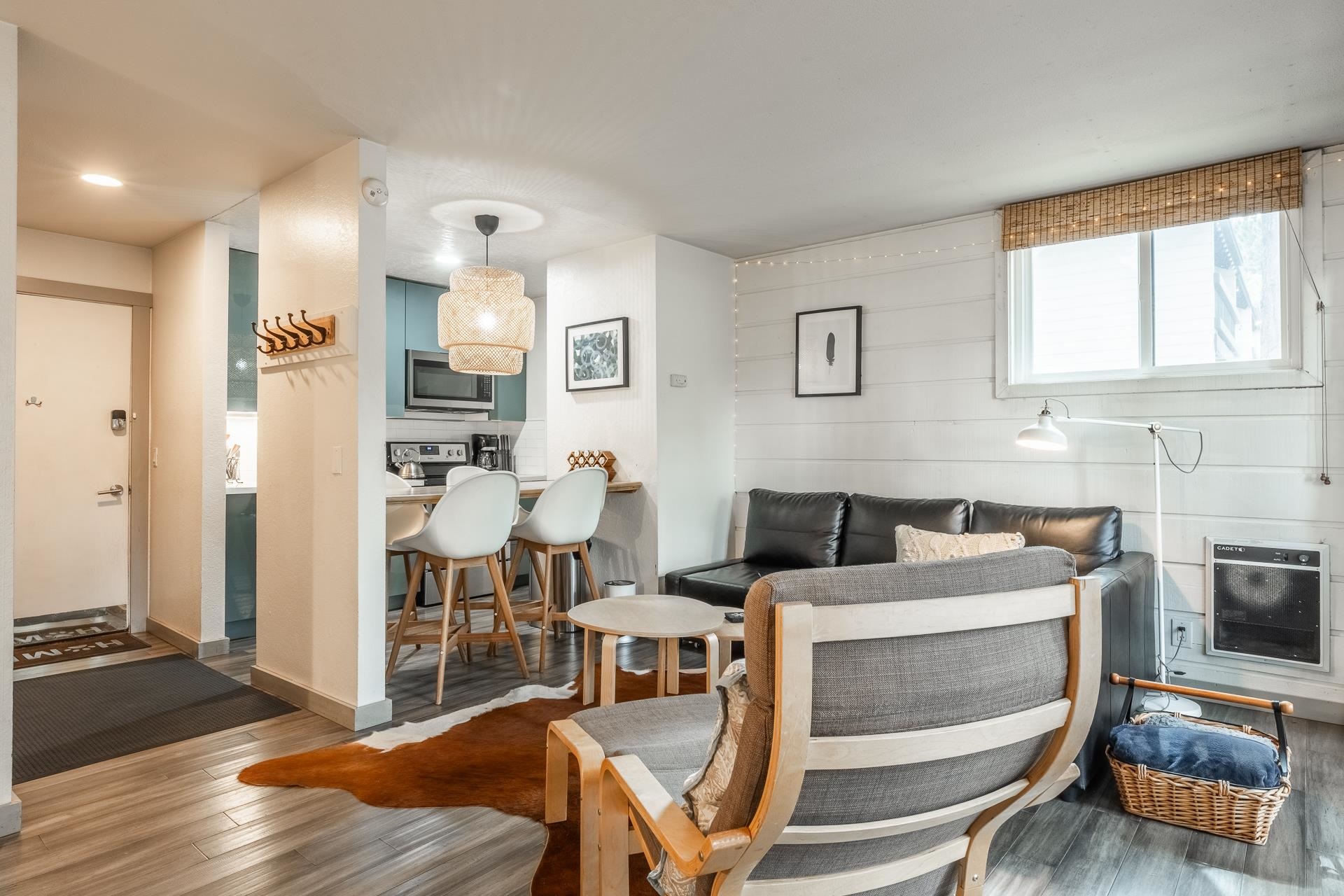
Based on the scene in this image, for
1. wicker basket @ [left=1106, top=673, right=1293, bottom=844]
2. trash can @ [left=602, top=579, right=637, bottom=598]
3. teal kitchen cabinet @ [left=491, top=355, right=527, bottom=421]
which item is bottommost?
wicker basket @ [left=1106, top=673, right=1293, bottom=844]

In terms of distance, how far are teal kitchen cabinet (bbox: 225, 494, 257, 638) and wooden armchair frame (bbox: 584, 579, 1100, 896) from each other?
3857 mm

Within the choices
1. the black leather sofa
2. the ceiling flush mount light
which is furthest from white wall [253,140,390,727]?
the black leather sofa

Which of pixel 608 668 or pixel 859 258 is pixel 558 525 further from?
pixel 859 258

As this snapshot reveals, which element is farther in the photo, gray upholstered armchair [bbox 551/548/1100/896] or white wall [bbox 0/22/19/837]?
white wall [bbox 0/22/19/837]

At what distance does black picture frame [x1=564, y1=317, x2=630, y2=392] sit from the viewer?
4566 mm

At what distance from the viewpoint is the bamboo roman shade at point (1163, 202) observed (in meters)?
3.19

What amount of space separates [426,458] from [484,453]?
0.57 m

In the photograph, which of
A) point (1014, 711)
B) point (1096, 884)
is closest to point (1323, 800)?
point (1096, 884)

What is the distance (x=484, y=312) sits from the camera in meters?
3.97

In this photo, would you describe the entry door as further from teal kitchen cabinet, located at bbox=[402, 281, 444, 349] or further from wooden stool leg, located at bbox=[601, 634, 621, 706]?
wooden stool leg, located at bbox=[601, 634, 621, 706]

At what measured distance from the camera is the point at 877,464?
4383 mm

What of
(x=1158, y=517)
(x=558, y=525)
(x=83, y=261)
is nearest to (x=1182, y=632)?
(x=1158, y=517)

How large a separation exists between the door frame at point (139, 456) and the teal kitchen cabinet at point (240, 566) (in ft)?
2.44

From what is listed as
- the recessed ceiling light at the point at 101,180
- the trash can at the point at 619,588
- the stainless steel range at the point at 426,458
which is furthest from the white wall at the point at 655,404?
the recessed ceiling light at the point at 101,180
